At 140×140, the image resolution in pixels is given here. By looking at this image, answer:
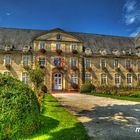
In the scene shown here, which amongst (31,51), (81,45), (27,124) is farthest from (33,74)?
→ (81,45)

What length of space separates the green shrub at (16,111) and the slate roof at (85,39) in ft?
87.6

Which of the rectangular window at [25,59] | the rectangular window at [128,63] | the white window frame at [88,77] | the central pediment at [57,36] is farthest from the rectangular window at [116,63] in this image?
the rectangular window at [25,59]

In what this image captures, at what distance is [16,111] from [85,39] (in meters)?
31.5

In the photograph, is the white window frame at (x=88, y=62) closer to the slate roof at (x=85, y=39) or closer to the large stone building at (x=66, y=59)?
the large stone building at (x=66, y=59)

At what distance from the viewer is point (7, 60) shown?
30906mm

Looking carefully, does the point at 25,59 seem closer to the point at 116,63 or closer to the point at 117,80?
the point at 116,63

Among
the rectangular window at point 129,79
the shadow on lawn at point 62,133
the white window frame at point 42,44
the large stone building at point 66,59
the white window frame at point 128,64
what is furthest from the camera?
the white window frame at point 128,64

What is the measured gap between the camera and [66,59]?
1273 inches

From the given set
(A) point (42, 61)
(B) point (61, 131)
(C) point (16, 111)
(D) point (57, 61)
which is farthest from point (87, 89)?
(C) point (16, 111)

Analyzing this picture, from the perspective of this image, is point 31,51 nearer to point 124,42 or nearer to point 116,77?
point 116,77

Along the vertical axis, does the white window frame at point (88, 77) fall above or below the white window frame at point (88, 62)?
below

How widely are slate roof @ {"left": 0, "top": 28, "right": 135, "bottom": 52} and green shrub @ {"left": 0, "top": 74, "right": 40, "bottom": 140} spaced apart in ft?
87.6

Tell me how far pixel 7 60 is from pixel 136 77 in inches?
865

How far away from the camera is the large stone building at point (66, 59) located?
31.2m
